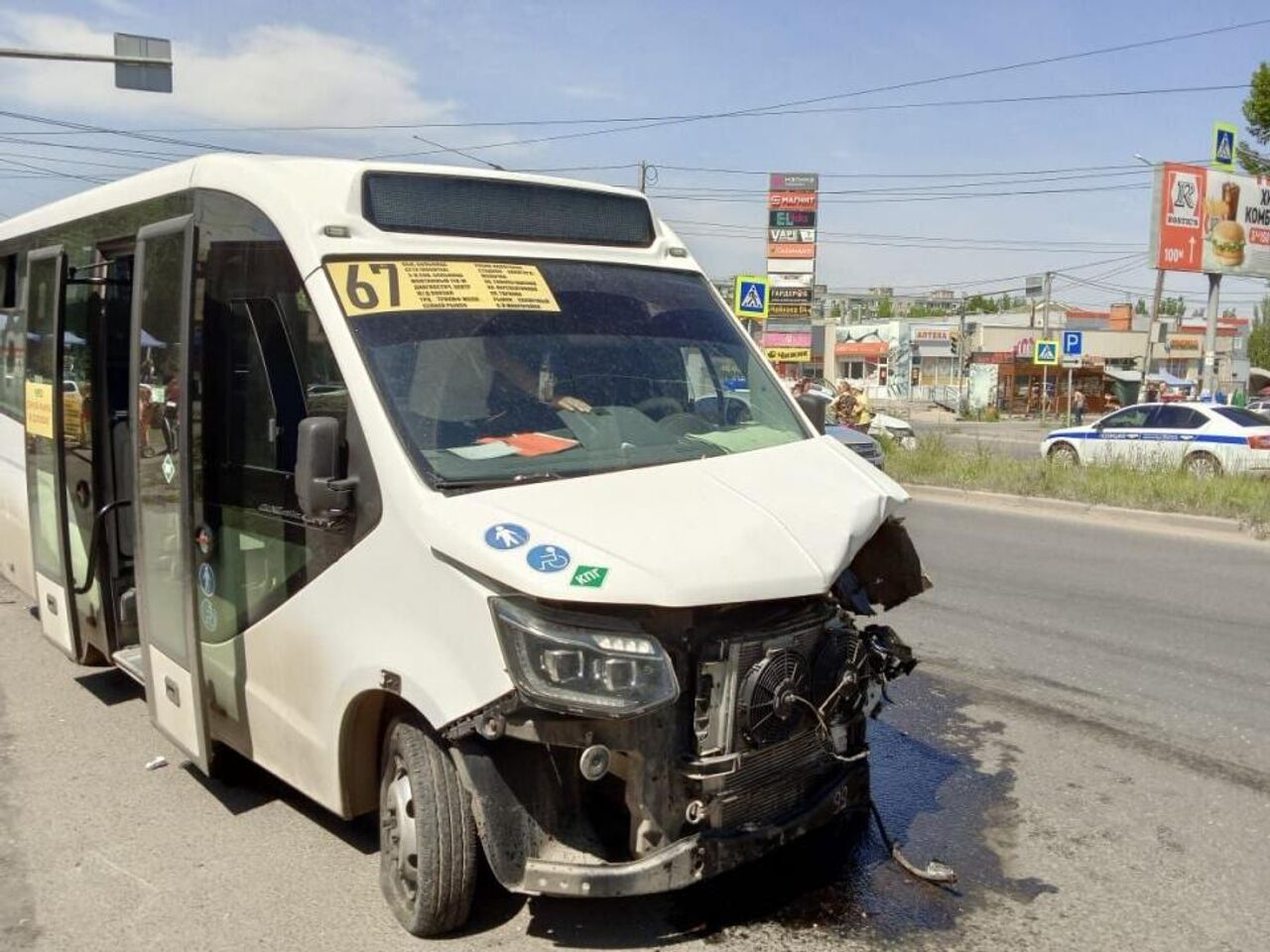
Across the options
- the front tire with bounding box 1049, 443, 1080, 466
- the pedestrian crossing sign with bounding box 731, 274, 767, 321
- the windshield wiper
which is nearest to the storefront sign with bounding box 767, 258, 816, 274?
the pedestrian crossing sign with bounding box 731, 274, 767, 321

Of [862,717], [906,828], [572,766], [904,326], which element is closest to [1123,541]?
[906,828]

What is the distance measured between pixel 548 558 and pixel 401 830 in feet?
3.91

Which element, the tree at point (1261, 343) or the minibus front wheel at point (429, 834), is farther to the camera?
Result: the tree at point (1261, 343)

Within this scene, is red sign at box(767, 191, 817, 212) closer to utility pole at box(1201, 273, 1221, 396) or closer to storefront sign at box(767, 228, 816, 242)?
storefront sign at box(767, 228, 816, 242)

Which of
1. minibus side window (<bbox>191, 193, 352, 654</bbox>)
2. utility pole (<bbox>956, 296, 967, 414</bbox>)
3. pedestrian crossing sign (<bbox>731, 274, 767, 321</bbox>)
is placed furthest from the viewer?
utility pole (<bbox>956, 296, 967, 414</bbox>)

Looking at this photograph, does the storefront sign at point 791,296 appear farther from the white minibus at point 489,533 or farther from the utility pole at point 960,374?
the white minibus at point 489,533

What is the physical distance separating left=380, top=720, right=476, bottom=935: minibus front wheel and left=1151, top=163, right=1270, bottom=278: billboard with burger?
33.1 metres

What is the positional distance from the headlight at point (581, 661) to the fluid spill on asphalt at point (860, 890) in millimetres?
1074

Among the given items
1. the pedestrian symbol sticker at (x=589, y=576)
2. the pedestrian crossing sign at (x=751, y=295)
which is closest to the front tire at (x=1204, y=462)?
the pedestrian crossing sign at (x=751, y=295)

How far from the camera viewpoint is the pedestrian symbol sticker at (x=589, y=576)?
3.14 m

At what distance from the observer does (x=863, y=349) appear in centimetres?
7731

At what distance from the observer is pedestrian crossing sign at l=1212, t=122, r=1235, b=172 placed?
32.9m

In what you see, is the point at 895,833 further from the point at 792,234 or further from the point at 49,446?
the point at 792,234

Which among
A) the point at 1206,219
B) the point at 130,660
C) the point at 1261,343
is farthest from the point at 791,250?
the point at 1261,343
